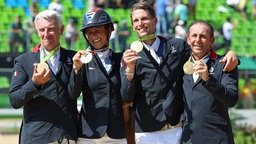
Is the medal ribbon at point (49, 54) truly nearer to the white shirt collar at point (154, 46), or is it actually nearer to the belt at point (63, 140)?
the belt at point (63, 140)

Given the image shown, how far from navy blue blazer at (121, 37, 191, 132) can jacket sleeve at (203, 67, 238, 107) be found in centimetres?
53

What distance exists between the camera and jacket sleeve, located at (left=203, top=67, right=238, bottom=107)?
5435 millimetres

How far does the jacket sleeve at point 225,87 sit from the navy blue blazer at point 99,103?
3.25ft

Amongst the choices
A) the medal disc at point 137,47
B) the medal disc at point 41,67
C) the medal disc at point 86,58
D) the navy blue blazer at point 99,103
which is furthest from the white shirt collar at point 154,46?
the medal disc at point 41,67

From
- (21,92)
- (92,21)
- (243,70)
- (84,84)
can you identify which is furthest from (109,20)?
(243,70)

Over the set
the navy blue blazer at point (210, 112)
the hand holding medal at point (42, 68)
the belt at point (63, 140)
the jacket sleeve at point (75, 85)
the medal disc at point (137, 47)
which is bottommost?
the belt at point (63, 140)

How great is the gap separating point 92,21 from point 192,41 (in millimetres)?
984

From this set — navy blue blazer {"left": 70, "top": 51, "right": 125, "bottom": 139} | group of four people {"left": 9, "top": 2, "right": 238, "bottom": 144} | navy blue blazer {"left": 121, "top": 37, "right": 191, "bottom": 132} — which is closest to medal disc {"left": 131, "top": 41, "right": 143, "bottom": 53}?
group of four people {"left": 9, "top": 2, "right": 238, "bottom": 144}

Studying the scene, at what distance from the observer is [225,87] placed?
555 cm

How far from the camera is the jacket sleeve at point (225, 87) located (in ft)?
17.8

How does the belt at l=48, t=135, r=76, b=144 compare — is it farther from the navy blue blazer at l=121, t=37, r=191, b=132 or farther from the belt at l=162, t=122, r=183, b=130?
the belt at l=162, t=122, r=183, b=130

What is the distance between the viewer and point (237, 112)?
1672 centimetres

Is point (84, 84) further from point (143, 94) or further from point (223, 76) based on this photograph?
point (223, 76)

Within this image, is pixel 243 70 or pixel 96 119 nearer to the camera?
pixel 96 119
